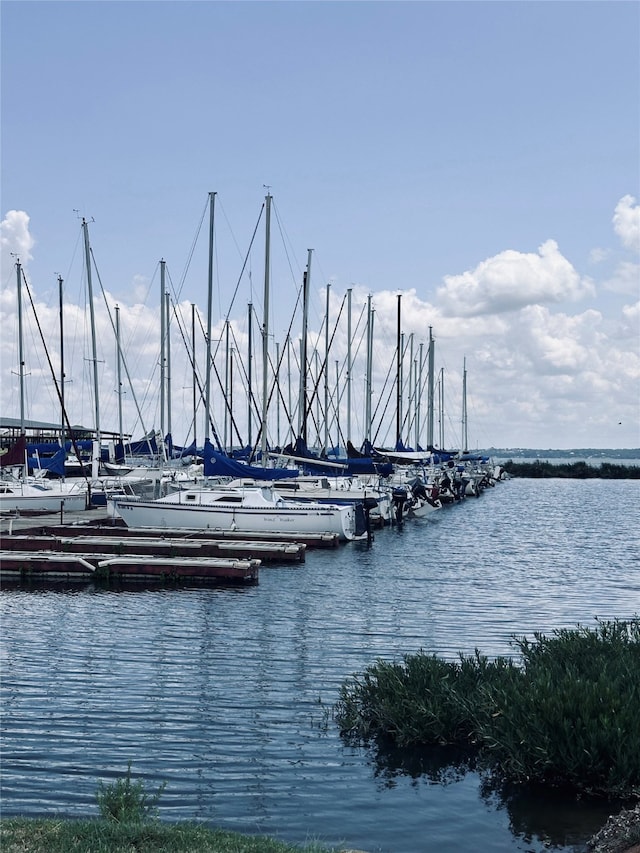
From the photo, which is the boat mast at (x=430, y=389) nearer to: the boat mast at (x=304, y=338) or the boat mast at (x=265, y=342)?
the boat mast at (x=304, y=338)

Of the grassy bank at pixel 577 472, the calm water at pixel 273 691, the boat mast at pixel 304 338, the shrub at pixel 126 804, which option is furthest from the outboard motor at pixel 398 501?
the grassy bank at pixel 577 472

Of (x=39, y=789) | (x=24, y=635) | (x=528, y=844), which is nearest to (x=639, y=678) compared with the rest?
(x=528, y=844)

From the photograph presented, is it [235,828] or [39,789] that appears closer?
[235,828]

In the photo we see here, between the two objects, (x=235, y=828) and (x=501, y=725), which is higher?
(x=501, y=725)

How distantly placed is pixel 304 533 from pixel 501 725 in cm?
2890

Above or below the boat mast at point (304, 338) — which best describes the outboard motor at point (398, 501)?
below

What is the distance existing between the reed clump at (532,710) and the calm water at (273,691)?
0.41 m

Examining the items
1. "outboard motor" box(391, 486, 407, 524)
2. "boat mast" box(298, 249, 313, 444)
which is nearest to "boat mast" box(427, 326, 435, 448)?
"boat mast" box(298, 249, 313, 444)

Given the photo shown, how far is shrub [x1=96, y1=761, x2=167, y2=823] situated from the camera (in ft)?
29.3

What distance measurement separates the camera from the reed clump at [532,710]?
33.5 ft

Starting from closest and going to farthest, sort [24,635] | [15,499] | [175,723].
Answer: [175,723] → [24,635] → [15,499]

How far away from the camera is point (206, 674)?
16688mm

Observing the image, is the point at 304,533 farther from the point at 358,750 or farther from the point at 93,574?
the point at 358,750

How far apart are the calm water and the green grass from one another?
1344 millimetres
